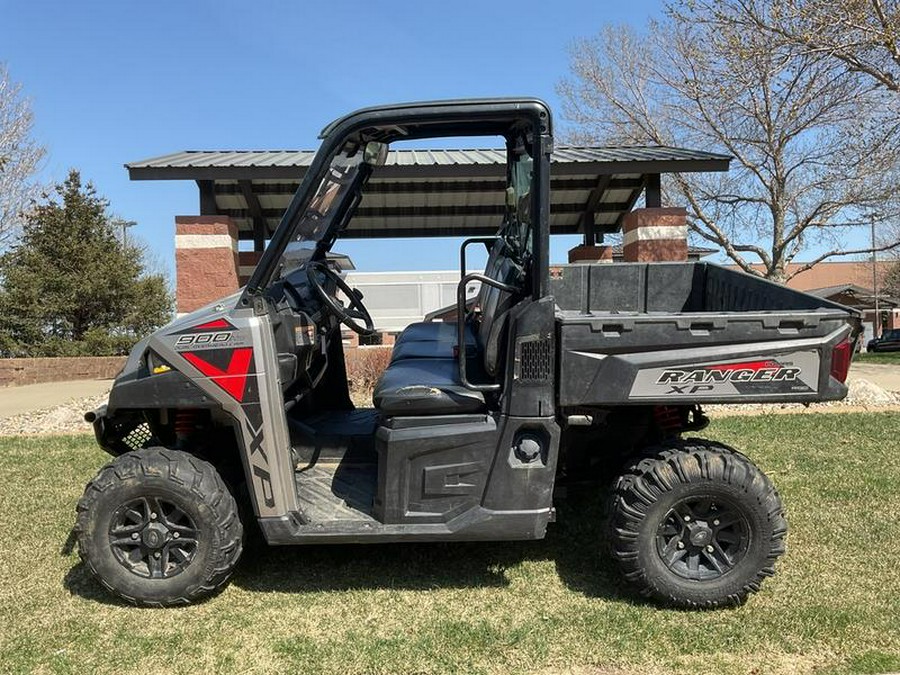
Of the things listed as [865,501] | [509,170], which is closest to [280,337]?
[509,170]

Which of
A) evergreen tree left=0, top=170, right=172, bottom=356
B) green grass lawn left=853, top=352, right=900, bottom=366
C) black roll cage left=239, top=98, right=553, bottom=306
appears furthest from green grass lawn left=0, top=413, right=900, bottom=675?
green grass lawn left=853, top=352, right=900, bottom=366

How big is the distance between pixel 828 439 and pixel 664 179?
1240 cm

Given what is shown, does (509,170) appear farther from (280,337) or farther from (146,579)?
(146,579)

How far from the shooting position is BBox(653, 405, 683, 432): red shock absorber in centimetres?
365

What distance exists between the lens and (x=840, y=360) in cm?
302

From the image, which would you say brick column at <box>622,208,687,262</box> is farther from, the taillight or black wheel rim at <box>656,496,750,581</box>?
black wheel rim at <box>656,496,750,581</box>

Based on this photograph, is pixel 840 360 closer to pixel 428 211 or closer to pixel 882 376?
pixel 428 211

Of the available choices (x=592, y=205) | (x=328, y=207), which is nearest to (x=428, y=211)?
(x=592, y=205)

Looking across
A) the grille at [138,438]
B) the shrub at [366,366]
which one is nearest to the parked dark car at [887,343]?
the shrub at [366,366]

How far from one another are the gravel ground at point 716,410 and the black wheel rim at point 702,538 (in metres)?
5.21

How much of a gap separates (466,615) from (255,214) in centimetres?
960

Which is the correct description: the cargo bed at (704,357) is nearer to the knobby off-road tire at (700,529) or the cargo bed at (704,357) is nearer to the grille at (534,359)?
the grille at (534,359)

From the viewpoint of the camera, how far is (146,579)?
10.5 feet

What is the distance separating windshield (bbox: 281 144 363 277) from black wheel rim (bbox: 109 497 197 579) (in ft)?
4.33
